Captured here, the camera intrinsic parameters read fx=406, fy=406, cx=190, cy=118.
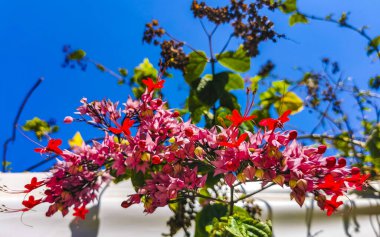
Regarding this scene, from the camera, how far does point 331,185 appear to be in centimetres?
53

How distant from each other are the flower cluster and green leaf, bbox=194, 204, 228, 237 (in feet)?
0.47

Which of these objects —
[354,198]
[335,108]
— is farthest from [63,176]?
[335,108]

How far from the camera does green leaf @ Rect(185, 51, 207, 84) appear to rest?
110 cm

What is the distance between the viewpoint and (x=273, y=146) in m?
0.52

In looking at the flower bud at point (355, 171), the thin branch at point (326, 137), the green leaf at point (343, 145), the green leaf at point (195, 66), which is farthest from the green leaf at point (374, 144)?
the flower bud at point (355, 171)

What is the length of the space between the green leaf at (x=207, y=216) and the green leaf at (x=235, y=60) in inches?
18.6

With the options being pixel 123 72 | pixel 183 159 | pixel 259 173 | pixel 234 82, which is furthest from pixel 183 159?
pixel 123 72

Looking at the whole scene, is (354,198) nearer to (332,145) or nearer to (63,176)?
(332,145)

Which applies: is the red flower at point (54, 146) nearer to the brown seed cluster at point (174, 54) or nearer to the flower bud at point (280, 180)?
the flower bud at point (280, 180)

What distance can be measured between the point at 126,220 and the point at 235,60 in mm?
518

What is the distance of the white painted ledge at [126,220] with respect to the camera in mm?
947

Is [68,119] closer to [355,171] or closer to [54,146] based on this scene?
[54,146]

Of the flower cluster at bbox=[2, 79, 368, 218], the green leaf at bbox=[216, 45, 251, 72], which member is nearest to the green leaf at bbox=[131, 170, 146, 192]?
the flower cluster at bbox=[2, 79, 368, 218]

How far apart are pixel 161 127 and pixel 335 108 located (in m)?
1.11
